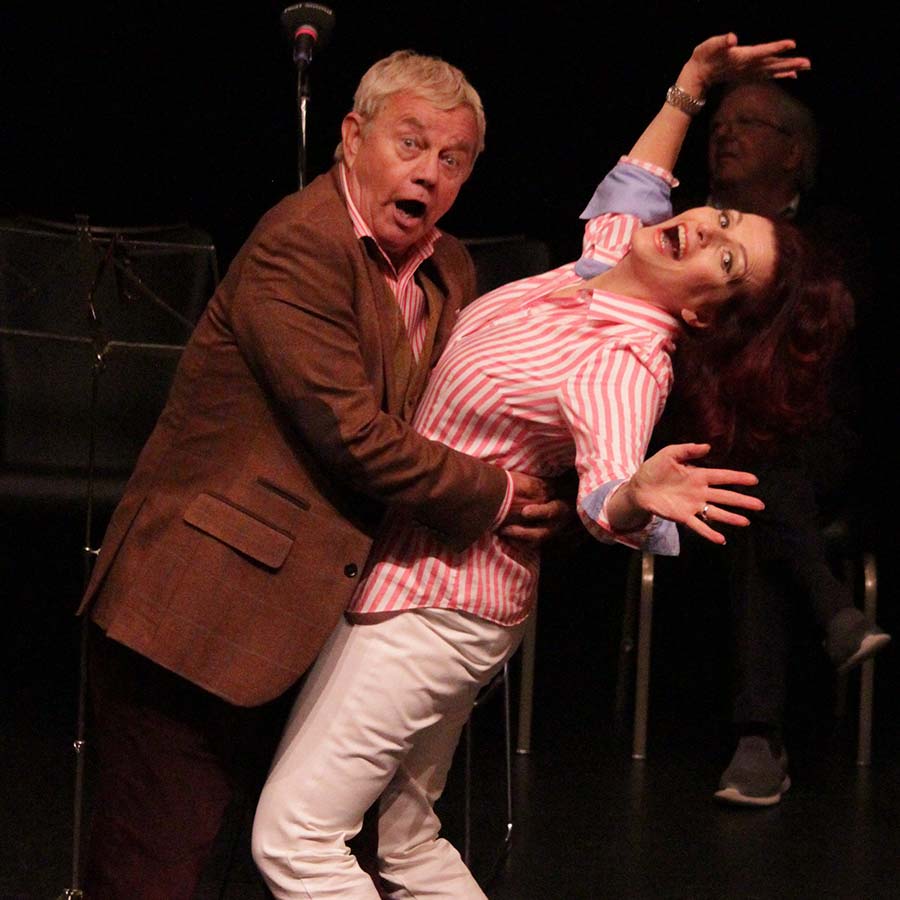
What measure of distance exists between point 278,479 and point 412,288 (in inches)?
13.4

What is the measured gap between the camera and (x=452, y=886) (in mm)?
2230

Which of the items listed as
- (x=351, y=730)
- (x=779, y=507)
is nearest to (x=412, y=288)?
(x=351, y=730)

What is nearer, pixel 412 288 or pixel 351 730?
pixel 351 730

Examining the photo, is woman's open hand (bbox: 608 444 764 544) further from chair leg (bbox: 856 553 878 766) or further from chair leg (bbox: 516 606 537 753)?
chair leg (bbox: 856 553 878 766)

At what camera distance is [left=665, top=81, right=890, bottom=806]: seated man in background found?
3.58 meters

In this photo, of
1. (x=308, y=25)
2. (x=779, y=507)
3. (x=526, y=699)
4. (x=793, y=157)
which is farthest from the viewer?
(x=793, y=157)

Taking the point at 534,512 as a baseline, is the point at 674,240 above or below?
above

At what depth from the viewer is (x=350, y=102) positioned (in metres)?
4.63

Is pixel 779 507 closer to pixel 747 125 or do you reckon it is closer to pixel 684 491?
pixel 747 125

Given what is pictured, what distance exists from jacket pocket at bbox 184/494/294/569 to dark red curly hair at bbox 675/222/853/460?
1.86ft

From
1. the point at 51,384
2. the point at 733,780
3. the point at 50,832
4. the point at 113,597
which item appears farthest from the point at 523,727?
the point at 113,597

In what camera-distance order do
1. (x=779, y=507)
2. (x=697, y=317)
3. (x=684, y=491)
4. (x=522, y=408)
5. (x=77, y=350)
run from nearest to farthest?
(x=684, y=491) < (x=522, y=408) < (x=697, y=317) < (x=779, y=507) < (x=77, y=350)

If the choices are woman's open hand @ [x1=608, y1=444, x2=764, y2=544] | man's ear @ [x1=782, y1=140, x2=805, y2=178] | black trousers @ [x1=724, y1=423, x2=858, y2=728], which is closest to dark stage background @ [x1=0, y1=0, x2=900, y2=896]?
man's ear @ [x1=782, y1=140, x2=805, y2=178]

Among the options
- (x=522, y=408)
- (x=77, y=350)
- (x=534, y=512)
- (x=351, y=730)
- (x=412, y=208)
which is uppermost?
(x=412, y=208)
